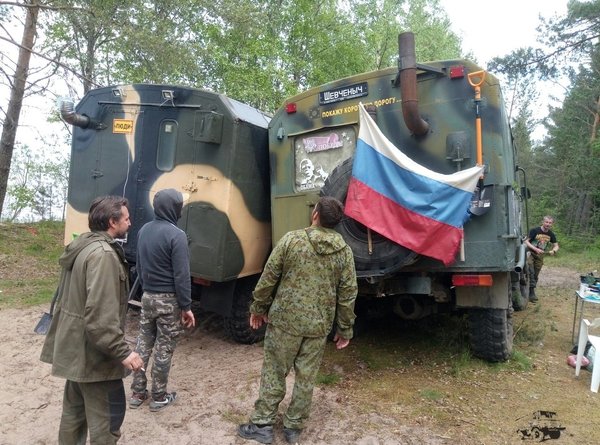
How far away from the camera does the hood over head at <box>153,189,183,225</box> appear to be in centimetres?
367

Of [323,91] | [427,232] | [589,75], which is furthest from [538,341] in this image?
[589,75]

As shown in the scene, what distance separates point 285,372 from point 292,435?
43 cm

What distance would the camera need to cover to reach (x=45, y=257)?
31.9 feet

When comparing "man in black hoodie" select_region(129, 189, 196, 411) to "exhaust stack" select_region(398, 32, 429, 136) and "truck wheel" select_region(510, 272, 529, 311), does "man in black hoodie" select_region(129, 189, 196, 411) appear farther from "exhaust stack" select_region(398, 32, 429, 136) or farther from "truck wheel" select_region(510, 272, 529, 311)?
"truck wheel" select_region(510, 272, 529, 311)

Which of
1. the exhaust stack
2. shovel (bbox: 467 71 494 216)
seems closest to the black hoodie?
the exhaust stack

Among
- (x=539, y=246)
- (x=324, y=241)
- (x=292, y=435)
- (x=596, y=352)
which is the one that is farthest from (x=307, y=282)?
(x=539, y=246)

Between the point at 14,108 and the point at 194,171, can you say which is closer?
the point at 194,171

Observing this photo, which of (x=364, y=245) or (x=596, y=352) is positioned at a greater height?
(x=364, y=245)

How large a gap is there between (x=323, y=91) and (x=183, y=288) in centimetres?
256

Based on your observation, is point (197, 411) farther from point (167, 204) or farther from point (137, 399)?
point (167, 204)

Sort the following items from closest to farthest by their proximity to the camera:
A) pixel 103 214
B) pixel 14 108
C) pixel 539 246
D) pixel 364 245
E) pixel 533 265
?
pixel 103 214, pixel 364 245, pixel 539 246, pixel 533 265, pixel 14 108

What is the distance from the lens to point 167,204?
368 centimetres

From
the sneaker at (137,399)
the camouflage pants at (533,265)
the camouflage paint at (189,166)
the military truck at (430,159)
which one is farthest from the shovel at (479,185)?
the camouflage pants at (533,265)

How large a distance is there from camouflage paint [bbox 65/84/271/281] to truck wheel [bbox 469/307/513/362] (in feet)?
8.07
